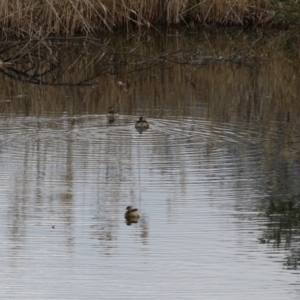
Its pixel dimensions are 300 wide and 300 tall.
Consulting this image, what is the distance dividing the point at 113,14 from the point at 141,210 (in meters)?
10.7

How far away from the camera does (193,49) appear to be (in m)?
15.8

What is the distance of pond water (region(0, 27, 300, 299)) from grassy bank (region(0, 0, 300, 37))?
414 cm

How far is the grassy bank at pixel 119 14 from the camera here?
1528 centimetres

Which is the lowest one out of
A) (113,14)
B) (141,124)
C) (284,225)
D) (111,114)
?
(284,225)

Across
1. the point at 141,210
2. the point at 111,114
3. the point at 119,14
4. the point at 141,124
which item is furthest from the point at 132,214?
the point at 119,14

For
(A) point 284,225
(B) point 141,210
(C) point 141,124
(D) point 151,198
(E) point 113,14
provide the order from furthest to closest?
(E) point 113,14, (C) point 141,124, (D) point 151,198, (B) point 141,210, (A) point 284,225

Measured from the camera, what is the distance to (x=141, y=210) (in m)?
6.77

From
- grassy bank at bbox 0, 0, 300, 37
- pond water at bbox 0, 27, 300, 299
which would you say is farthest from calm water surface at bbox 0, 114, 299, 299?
grassy bank at bbox 0, 0, 300, 37

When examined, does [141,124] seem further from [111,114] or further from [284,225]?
[284,225]

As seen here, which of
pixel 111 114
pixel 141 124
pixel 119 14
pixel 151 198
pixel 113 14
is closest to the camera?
pixel 151 198

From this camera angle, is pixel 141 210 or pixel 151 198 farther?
pixel 151 198

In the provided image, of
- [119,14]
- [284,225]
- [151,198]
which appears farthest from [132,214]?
[119,14]

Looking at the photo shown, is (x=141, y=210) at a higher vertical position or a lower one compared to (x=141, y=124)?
lower

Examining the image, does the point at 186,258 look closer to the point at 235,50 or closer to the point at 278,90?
the point at 278,90
